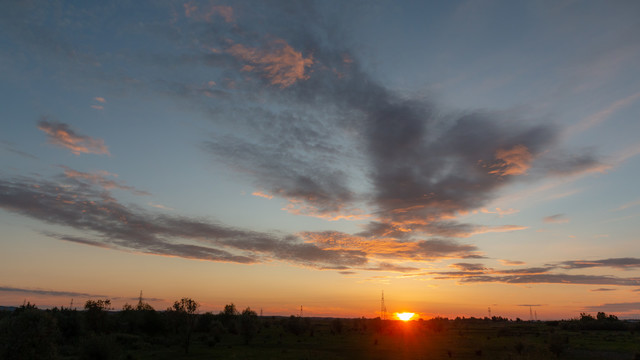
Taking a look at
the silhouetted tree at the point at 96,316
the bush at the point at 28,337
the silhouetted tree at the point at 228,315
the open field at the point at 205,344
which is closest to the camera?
→ the bush at the point at 28,337

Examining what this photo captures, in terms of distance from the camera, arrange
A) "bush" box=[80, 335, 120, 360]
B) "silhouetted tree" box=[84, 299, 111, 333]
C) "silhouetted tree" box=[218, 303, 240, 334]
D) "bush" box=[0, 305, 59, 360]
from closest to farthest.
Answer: "bush" box=[0, 305, 59, 360]
"bush" box=[80, 335, 120, 360]
"silhouetted tree" box=[84, 299, 111, 333]
"silhouetted tree" box=[218, 303, 240, 334]

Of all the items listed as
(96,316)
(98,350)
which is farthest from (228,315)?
(98,350)

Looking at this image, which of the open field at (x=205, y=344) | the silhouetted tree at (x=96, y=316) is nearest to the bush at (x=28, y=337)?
the open field at (x=205, y=344)

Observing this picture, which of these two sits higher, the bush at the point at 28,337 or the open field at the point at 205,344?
the bush at the point at 28,337

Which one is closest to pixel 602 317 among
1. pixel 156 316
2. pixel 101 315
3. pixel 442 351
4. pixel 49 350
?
pixel 442 351

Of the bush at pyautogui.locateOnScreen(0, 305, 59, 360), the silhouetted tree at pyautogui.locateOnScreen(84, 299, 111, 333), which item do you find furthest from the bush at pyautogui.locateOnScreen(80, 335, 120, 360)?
the silhouetted tree at pyautogui.locateOnScreen(84, 299, 111, 333)

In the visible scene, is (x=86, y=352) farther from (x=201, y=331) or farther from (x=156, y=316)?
(x=201, y=331)

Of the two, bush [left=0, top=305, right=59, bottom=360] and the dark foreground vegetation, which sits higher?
bush [left=0, top=305, right=59, bottom=360]

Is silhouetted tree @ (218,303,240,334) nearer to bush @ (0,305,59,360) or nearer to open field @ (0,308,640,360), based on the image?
open field @ (0,308,640,360)

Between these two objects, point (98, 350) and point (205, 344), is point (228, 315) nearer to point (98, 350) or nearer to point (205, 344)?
point (205, 344)

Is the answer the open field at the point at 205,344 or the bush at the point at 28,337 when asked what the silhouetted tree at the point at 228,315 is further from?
the bush at the point at 28,337

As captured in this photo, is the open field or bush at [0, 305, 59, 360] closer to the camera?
bush at [0, 305, 59, 360]

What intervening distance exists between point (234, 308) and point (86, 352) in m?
107

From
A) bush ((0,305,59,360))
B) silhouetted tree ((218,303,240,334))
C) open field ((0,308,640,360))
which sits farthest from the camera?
silhouetted tree ((218,303,240,334))
